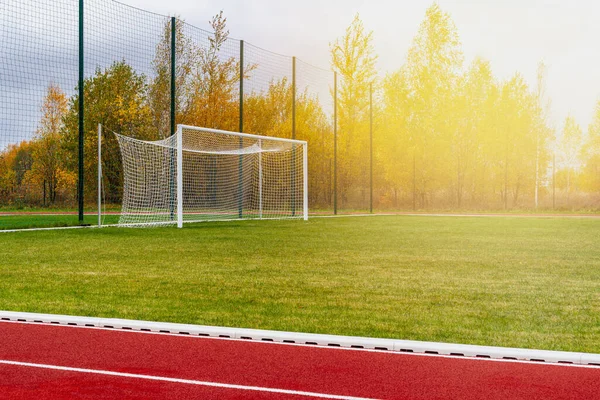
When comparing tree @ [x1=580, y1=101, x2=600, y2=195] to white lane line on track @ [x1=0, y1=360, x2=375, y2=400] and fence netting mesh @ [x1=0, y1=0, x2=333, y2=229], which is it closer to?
fence netting mesh @ [x1=0, y1=0, x2=333, y2=229]

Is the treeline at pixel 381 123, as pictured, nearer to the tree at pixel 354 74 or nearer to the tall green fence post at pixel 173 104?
the tree at pixel 354 74

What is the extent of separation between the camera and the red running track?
418 cm

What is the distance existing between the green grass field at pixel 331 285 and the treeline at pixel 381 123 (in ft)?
71.3

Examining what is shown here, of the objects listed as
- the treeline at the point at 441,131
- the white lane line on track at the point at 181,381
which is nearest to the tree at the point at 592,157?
the treeline at the point at 441,131

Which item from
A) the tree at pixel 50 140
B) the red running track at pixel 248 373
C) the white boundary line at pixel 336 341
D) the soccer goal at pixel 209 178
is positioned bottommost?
the red running track at pixel 248 373

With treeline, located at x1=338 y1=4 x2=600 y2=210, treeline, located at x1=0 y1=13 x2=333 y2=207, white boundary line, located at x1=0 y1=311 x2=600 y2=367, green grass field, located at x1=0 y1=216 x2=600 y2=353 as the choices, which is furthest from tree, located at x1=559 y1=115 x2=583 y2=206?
white boundary line, located at x1=0 y1=311 x2=600 y2=367

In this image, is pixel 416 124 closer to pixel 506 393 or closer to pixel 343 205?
pixel 343 205

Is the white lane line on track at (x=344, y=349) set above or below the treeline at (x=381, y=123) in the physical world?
below

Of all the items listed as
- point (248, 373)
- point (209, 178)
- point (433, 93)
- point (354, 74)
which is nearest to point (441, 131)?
point (433, 93)

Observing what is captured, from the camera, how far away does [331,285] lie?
8.72m

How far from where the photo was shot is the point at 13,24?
57.4ft

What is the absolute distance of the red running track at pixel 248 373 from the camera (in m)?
4.18

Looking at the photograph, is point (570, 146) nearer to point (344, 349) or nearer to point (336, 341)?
point (336, 341)

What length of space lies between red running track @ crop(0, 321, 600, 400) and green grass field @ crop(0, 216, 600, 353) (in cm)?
77
